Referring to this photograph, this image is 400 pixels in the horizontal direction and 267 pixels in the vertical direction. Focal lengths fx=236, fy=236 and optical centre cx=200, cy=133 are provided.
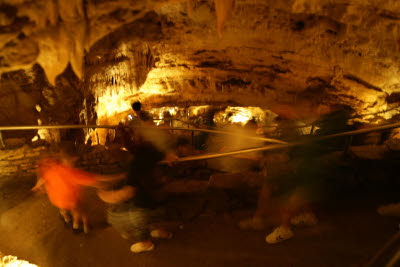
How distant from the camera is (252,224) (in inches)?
127

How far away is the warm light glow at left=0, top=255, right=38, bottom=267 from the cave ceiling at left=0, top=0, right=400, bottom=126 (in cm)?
226

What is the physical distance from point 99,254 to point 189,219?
1295 millimetres

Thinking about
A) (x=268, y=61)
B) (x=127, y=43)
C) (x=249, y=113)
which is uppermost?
(x=127, y=43)

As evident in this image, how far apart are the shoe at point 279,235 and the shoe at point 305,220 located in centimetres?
25

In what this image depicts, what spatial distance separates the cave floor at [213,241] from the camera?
2.61 m

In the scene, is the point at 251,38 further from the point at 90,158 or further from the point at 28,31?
the point at 28,31

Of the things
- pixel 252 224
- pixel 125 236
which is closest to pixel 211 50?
pixel 252 224

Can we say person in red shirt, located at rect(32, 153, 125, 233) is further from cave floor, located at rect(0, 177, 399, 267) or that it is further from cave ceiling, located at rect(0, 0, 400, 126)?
cave ceiling, located at rect(0, 0, 400, 126)

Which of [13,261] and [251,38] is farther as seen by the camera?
[251,38]

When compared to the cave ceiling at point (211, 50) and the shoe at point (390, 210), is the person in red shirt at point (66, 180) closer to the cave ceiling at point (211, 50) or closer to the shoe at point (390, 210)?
the cave ceiling at point (211, 50)

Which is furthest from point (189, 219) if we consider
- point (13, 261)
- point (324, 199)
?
point (13, 261)

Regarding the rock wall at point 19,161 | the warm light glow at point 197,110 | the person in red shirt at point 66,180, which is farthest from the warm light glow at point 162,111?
the person in red shirt at point 66,180

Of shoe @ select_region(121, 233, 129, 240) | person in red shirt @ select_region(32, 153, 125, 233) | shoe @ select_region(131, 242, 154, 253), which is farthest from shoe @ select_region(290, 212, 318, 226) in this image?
person in red shirt @ select_region(32, 153, 125, 233)

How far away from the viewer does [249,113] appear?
11.4 m
